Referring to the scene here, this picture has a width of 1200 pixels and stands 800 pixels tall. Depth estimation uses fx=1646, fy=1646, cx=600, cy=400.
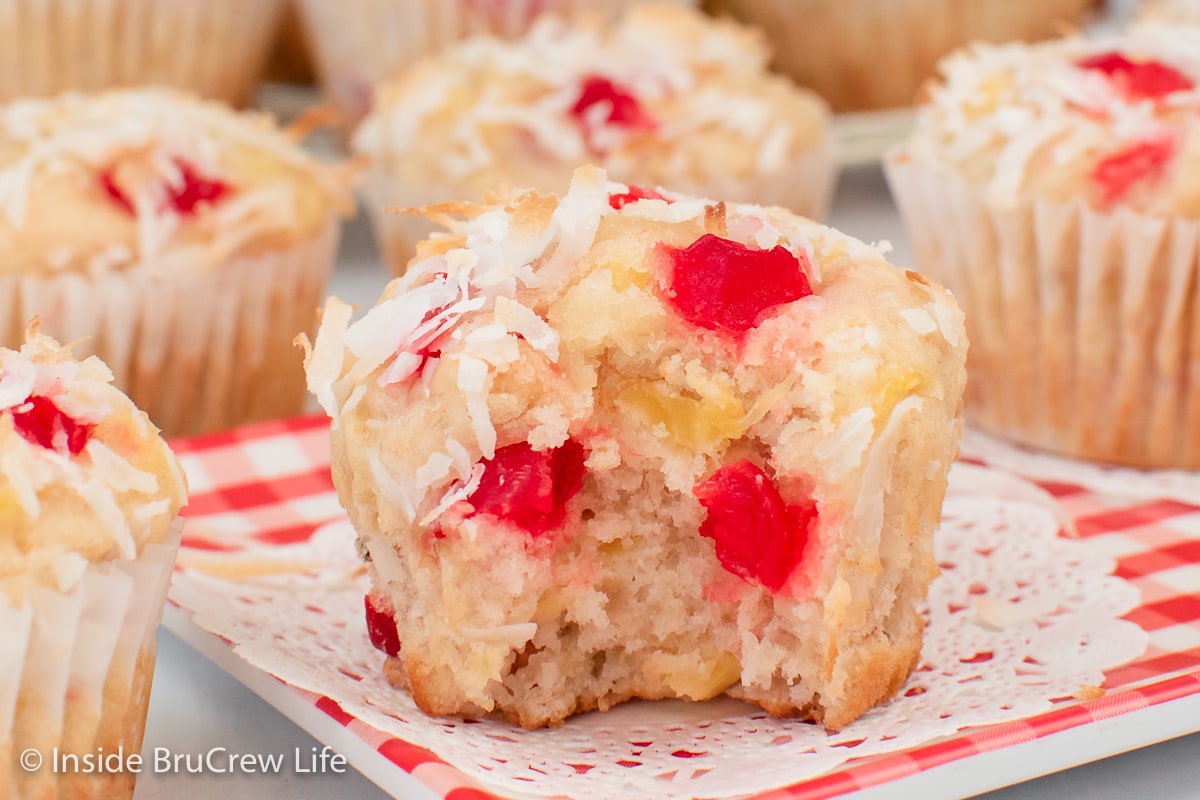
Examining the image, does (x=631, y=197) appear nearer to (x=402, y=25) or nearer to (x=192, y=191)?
(x=192, y=191)

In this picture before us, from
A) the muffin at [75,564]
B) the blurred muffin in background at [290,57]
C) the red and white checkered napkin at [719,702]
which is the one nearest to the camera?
the muffin at [75,564]

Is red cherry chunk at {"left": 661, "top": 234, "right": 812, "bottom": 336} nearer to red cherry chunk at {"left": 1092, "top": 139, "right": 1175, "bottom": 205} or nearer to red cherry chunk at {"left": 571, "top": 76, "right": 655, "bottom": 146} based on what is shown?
red cherry chunk at {"left": 1092, "top": 139, "right": 1175, "bottom": 205}

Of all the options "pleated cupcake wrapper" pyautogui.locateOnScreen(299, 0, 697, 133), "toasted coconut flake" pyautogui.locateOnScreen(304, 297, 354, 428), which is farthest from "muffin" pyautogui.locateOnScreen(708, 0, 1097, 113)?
"toasted coconut flake" pyautogui.locateOnScreen(304, 297, 354, 428)

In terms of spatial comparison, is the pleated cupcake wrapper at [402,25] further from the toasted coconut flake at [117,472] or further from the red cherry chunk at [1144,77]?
the toasted coconut flake at [117,472]

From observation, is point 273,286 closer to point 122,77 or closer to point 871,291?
point 122,77

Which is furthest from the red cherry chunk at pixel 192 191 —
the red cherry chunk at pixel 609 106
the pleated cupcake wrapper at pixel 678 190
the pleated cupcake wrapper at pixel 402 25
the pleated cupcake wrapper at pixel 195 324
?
the pleated cupcake wrapper at pixel 402 25

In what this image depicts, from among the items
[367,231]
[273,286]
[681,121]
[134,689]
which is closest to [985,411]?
[681,121]
